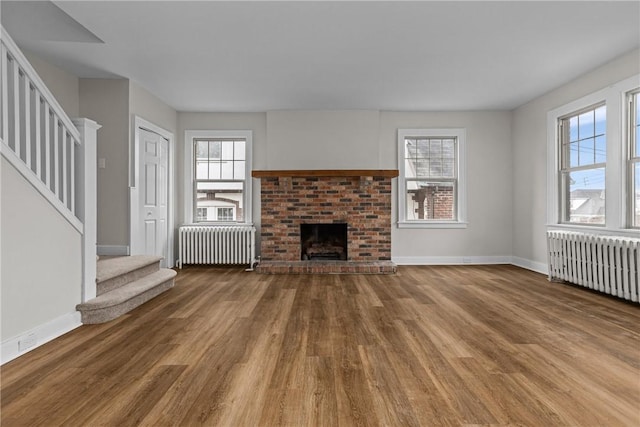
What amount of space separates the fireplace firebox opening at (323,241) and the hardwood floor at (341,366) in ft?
7.34

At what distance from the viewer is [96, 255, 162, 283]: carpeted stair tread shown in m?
3.26

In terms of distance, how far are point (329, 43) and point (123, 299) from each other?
3149 mm

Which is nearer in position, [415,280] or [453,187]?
[415,280]

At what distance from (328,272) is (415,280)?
131 cm

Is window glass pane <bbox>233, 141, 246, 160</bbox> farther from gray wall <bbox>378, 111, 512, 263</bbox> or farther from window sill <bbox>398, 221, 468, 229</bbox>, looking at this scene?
window sill <bbox>398, 221, 468, 229</bbox>

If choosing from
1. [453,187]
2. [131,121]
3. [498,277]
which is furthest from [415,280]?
[131,121]

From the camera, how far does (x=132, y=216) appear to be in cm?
442

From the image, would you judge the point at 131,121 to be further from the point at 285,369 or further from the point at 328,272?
the point at 285,369

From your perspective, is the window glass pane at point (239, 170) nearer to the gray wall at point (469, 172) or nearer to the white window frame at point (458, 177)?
the gray wall at point (469, 172)

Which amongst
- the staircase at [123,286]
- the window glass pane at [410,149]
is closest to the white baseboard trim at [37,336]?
the staircase at [123,286]

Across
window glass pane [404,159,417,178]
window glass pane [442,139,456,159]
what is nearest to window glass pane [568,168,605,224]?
window glass pane [442,139,456,159]

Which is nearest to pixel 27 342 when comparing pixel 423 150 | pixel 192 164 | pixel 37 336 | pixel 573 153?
pixel 37 336

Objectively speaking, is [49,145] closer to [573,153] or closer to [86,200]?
[86,200]

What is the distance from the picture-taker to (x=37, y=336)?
7.88ft
